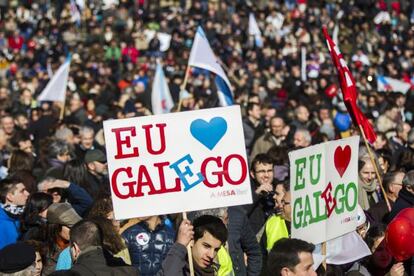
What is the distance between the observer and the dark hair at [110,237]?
653 centimetres

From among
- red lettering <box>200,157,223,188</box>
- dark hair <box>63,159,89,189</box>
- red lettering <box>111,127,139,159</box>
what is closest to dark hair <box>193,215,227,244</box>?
red lettering <box>200,157,223,188</box>

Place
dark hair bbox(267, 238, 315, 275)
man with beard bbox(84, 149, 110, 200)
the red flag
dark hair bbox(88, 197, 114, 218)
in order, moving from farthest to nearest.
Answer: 1. man with beard bbox(84, 149, 110, 200)
2. the red flag
3. dark hair bbox(88, 197, 114, 218)
4. dark hair bbox(267, 238, 315, 275)

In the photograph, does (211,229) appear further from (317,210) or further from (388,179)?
(388,179)

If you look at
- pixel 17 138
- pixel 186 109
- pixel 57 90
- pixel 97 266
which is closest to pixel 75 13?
pixel 57 90

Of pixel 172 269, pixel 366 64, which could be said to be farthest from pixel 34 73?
pixel 172 269

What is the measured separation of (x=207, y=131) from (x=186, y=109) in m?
9.26

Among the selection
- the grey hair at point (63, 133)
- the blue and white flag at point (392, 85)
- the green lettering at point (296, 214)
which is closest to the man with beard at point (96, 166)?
the grey hair at point (63, 133)

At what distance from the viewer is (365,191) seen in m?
9.28

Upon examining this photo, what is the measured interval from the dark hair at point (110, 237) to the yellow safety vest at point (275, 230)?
133 cm

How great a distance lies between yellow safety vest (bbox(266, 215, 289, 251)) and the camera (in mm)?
7559

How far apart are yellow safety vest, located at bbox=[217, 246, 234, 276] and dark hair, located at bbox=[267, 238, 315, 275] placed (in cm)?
123

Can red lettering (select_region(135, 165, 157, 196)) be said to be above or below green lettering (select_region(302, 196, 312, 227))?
above

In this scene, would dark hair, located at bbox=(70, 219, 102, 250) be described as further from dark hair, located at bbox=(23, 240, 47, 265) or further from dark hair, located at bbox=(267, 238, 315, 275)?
dark hair, located at bbox=(267, 238, 315, 275)

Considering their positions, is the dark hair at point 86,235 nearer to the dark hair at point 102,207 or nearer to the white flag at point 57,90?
the dark hair at point 102,207
